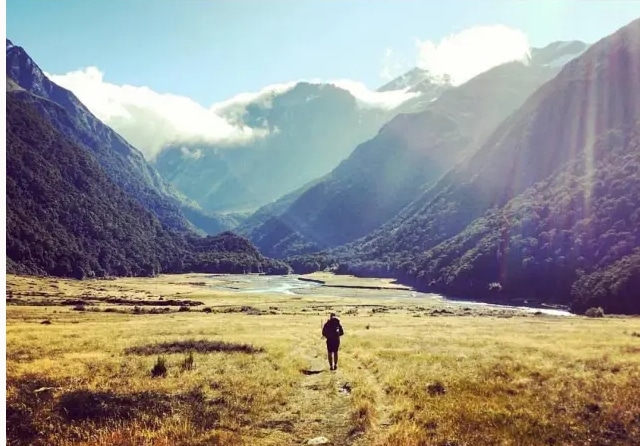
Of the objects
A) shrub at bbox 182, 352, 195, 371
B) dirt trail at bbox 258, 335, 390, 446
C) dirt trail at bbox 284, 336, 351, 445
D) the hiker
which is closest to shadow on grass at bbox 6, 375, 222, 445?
dirt trail at bbox 258, 335, 390, 446

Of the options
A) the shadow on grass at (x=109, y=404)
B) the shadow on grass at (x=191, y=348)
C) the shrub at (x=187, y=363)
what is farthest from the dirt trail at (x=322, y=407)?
the shadow on grass at (x=191, y=348)

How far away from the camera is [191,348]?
39438 millimetres

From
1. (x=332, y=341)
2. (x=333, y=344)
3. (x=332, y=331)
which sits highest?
(x=332, y=331)

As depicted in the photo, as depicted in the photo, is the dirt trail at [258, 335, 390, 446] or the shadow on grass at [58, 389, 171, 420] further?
the shadow on grass at [58, 389, 171, 420]

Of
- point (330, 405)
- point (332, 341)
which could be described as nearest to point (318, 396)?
point (330, 405)

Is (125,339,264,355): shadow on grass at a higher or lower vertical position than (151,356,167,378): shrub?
lower

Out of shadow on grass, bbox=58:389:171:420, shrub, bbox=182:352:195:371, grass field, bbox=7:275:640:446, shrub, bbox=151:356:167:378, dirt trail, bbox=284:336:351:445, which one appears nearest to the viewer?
grass field, bbox=7:275:640:446

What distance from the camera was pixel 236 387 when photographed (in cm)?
2550

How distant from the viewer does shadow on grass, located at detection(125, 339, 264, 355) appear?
124 ft

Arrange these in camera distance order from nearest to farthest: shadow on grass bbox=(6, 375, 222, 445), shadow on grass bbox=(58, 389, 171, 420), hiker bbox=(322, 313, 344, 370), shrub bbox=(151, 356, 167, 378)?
shadow on grass bbox=(6, 375, 222, 445) → shadow on grass bbox=(58, 389, 171, 420) → shrub bbox=(151, 356, 167, 378) → hiker bbox=(322, 313, 344, 370)

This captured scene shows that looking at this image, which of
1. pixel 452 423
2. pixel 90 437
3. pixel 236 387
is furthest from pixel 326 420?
pixel 90 437

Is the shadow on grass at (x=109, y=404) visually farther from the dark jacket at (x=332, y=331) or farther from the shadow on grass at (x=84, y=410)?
the dark jacket at (x=332, y=331)

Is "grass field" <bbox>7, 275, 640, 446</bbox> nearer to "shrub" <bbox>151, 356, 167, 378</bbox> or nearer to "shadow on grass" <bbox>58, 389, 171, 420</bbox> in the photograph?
"shadow on grass" <bbox>58, 389, 171, 420</bbox>

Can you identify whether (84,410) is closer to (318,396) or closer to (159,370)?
(159,370)
